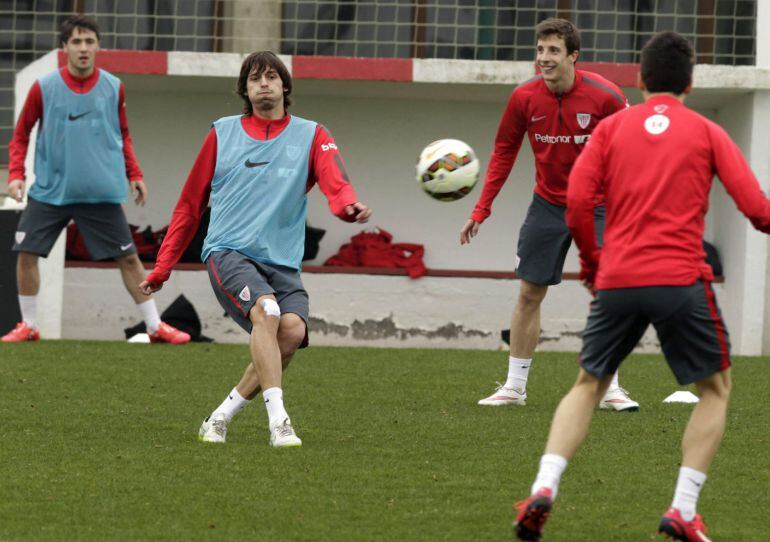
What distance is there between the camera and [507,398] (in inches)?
340

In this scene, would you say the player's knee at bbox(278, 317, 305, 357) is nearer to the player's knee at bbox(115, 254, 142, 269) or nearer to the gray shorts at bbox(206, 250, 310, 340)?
the gray shorts at bbox(206, 250, 310, 340)

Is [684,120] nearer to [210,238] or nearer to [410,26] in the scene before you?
[210,238]

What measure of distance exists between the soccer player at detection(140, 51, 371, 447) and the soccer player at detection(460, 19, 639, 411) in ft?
4.93

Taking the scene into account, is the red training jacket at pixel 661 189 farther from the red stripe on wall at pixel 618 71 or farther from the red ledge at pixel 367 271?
the red ledge at pixel 367 271

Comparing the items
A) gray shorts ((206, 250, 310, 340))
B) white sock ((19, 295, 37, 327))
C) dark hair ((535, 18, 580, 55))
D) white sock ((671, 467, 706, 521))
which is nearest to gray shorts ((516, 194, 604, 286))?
dark hair ((535, 18, 580, 55))

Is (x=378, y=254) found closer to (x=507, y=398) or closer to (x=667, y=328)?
(x=507, y=398)

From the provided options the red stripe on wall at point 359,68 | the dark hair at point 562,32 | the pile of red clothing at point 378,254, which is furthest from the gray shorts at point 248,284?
the pile of red clothing at point 378,254

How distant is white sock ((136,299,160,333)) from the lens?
11891mm

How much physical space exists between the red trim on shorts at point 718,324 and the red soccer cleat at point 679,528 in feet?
1.76

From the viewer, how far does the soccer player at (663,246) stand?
489 centimetres

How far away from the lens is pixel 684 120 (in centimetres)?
497

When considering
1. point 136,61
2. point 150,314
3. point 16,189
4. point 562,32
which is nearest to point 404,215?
point 136,61

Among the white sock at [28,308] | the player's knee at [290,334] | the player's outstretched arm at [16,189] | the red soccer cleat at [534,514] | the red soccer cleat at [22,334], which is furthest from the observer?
the red soccer cleat at [22,334]

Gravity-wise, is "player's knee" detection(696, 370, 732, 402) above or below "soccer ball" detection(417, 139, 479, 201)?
below
